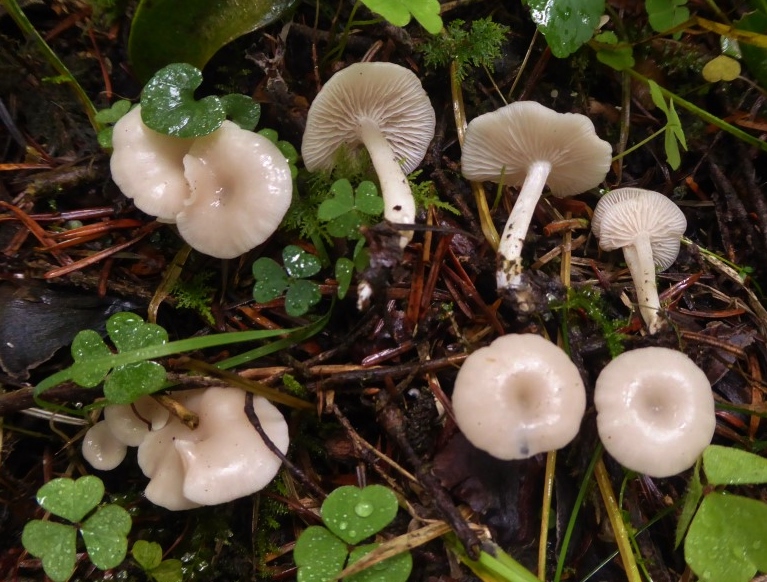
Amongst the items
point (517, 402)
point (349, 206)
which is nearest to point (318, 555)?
point (517, 402)

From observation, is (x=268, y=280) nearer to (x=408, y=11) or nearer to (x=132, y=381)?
(x=132, y=381)

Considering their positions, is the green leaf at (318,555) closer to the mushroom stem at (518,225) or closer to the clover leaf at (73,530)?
the clover leaf at (73,530)

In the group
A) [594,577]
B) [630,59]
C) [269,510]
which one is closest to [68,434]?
[269,510]

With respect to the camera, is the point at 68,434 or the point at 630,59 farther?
the point at 630,59

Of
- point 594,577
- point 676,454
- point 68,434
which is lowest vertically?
point 594,577

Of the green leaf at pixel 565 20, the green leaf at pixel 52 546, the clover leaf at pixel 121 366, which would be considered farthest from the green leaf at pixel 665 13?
the green leaf at pixel 52 546

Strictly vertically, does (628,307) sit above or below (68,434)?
above

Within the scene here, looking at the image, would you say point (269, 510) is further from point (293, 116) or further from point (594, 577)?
point (293, 116)
